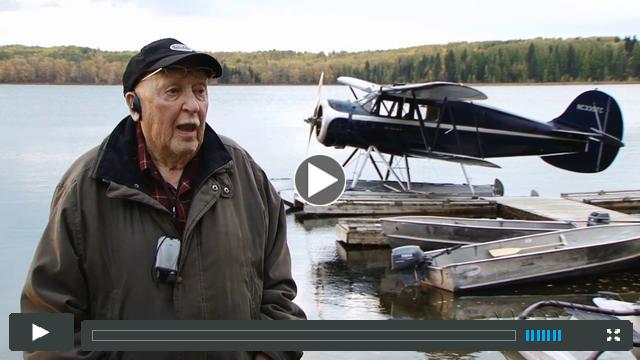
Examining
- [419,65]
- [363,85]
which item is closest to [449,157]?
[363,85]

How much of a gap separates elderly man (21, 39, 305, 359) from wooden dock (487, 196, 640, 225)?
8.65m

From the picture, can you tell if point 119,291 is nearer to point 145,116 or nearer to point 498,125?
point 145,116

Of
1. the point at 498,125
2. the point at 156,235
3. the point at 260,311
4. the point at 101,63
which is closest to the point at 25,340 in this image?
the point at 156,235

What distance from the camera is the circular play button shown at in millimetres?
12438

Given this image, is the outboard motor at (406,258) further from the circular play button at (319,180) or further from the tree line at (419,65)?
the tree line at (419,65)

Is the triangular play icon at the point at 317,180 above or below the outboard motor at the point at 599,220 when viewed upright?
below

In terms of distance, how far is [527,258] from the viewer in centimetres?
780

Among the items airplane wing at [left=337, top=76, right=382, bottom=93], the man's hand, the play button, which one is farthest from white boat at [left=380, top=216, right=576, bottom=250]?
the play button

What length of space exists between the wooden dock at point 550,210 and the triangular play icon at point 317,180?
2966mm

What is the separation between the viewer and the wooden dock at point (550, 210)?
10.5 meters

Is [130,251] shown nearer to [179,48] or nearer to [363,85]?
[179,48]

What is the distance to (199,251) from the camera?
5.96ft

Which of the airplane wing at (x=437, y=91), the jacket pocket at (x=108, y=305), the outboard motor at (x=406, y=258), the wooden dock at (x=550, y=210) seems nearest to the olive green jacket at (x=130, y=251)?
the jacket pocket at (x=108, y=305)

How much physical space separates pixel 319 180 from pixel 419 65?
6613 centimetres
